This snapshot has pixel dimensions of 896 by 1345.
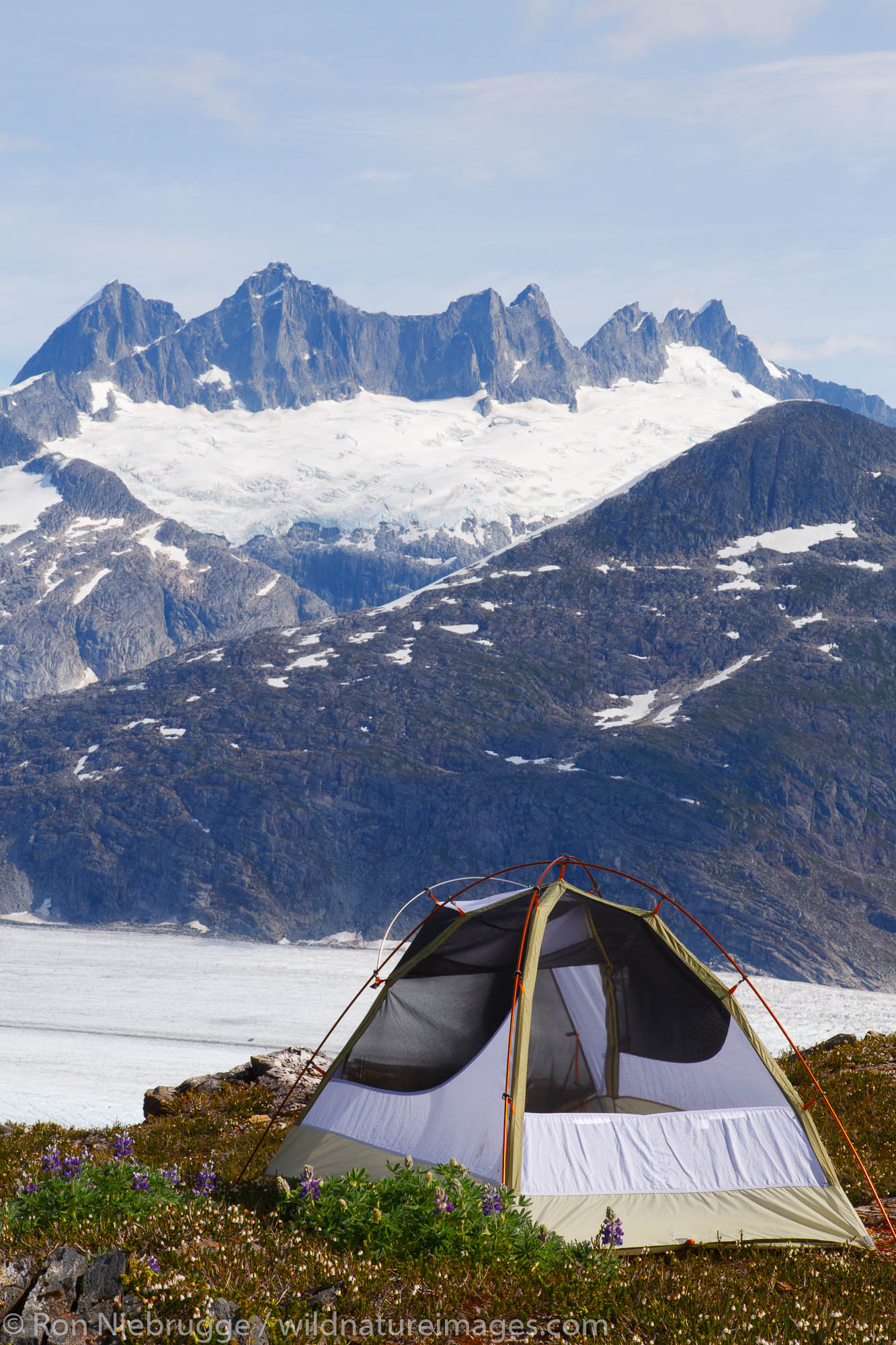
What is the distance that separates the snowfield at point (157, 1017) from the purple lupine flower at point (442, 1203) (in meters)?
40.2

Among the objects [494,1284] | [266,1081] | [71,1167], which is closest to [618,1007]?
[494,1284]

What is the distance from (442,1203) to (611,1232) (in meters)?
1.90

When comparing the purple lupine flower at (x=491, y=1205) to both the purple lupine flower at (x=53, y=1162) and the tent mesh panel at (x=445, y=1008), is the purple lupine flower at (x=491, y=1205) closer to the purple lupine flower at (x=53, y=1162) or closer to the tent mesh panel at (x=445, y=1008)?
the tent mesh panel at (x=445, y=1008)

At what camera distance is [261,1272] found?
366 inches

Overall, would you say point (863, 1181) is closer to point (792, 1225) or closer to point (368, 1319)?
point (792, 1225)

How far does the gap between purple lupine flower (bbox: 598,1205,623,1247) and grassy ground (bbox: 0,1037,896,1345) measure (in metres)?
0.26

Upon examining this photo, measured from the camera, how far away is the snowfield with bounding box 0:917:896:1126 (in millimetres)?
86125

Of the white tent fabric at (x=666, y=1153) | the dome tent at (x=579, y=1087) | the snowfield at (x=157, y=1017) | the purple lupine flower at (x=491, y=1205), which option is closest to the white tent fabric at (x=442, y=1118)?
the dome tent at (x=579, y=1087)

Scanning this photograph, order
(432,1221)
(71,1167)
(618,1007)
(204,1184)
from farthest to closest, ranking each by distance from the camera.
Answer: (618,1007) < (204,1184) < (71,1167) < (432,1221)

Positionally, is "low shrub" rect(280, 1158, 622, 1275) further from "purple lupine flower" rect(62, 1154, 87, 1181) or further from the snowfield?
the snowfield

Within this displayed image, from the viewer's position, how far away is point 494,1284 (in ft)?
30.8

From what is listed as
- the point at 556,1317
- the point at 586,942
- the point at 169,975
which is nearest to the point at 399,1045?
the point at 586,942

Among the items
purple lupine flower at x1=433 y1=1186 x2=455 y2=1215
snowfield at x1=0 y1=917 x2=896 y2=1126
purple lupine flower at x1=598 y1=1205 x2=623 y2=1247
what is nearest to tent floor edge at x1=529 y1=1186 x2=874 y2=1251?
purple lupine flower at x1=598 y1=1205 x2=623 y2=1247

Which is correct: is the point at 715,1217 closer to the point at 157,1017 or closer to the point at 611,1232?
the point at 611,1232
